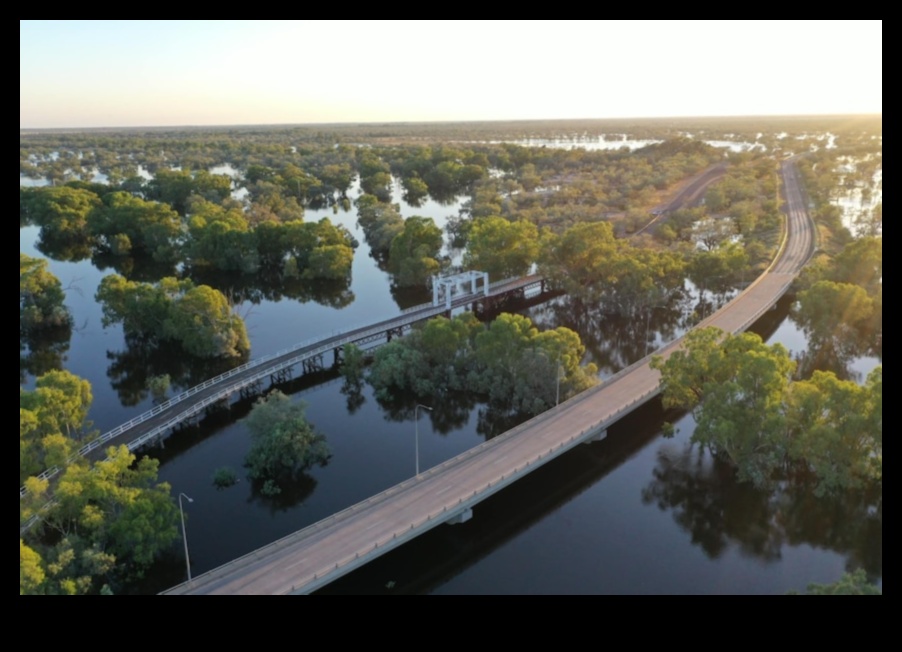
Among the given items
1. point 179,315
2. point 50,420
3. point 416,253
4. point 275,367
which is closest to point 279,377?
point 275,367

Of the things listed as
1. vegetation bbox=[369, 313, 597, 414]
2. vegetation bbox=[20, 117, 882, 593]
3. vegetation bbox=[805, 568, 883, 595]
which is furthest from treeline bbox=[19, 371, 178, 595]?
vegetation bbox=[805, 568, 883, 595]

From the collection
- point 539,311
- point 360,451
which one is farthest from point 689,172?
point 360,451

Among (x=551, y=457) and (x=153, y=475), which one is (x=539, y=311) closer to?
(x=551, y=457)

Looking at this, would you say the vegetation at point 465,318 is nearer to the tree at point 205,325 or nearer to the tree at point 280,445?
the tree at point 205,325

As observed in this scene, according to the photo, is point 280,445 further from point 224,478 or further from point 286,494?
point 224,478

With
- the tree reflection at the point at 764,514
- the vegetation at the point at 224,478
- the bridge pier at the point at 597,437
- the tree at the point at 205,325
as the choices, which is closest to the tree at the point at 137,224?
the tree at the point at 205,325

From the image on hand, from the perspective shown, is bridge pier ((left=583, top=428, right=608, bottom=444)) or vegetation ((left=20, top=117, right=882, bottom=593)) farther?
bridge pier ((left=583, top=428, right=608, bottom=444))

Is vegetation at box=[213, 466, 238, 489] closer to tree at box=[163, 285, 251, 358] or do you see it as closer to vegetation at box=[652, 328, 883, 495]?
tree at box=[163, 285, 251, 358]
